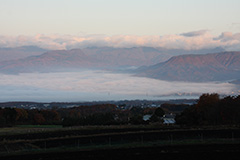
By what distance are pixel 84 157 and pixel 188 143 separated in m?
10.6

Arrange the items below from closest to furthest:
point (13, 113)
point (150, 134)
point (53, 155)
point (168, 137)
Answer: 1. point (53, 155)
2. point (168, 137)
3. point (150, 134)
4. point (13, 113)

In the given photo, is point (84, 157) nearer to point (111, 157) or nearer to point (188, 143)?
point (111, 157)

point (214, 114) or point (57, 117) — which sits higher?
point (214, 114)

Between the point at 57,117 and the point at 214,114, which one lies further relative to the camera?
the point at 57,117

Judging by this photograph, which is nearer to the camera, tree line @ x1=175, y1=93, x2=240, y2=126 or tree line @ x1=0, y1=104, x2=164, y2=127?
tree line @ x1=175, y1=93, x2=240, y2=126

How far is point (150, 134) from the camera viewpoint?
47156 mm

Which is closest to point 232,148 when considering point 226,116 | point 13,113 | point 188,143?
point 188,143

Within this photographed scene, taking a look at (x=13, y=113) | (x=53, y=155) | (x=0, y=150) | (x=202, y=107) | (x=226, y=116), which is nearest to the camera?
(x=53, y=155)

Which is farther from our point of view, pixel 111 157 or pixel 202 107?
pixel 202 107

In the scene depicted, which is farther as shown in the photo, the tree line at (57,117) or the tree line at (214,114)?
the tree line at (57,117)

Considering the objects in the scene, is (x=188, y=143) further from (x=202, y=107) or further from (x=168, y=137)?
(x=202, y=107)

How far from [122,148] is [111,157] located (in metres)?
5.25

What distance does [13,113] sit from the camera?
99.9 metres

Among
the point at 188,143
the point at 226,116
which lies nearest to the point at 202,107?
the point at 226,116
